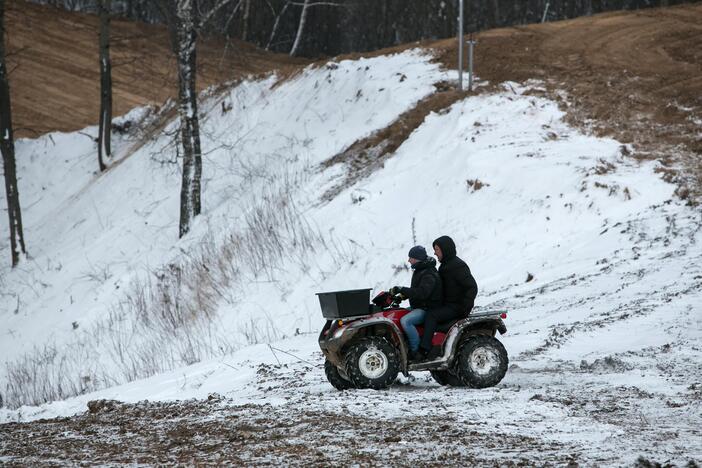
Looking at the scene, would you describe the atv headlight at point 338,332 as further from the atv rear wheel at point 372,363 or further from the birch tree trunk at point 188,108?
the birch tree trunk at point 188,108

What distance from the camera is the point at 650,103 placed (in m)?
20.8

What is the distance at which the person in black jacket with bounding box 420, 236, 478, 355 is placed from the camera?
9531 mm

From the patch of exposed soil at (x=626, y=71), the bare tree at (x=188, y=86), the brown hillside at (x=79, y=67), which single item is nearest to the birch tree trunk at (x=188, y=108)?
the bare tree at (x=188, y=86)

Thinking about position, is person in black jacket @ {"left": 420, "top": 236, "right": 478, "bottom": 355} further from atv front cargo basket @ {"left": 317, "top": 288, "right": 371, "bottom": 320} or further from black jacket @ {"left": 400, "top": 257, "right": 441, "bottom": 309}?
atv front cargo basket @ {"left": 317, "top": 288, "right": 371, "bottom": 320}

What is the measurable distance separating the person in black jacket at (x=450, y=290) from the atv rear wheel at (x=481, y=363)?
37 cm

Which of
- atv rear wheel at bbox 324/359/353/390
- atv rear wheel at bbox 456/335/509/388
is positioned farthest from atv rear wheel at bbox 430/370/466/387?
atv rear wheel at bbox 324/359/353/390

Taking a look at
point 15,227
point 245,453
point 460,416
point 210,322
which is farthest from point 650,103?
point 15,227

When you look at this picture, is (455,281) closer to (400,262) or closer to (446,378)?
(446,378)

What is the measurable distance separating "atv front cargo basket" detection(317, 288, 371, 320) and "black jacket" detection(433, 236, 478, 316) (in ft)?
3.02

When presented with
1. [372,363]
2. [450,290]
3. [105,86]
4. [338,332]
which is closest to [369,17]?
[105,86]

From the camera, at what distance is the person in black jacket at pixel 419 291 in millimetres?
9383

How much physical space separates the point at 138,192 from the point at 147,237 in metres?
4.13

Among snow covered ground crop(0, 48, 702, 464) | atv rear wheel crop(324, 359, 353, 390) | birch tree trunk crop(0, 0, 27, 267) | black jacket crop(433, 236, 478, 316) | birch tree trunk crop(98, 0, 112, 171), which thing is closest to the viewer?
snow covered ground crop(0, 48, 702, 464)

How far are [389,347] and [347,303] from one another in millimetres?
678
